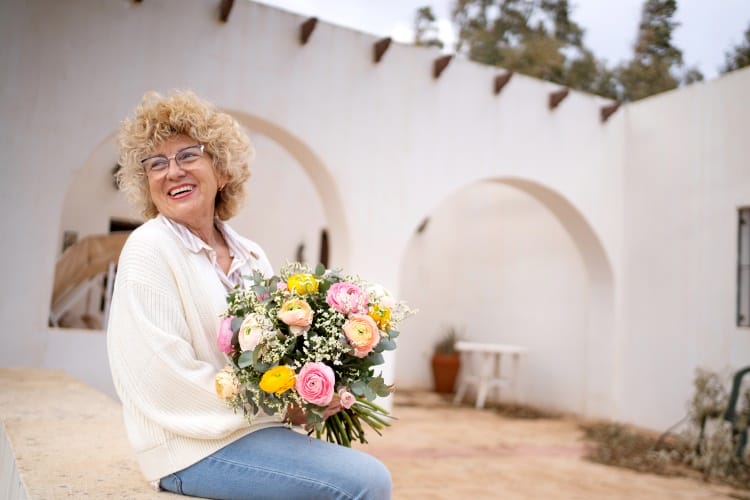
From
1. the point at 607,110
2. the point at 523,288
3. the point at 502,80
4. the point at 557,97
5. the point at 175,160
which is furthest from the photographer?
the point at 523,288

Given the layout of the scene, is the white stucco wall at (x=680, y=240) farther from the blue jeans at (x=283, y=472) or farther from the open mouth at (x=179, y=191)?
the open mouth at (x=179, y=191)

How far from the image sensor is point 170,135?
185 cm

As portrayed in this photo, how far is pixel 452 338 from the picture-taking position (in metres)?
9.84

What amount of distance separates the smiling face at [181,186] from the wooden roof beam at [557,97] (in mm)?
A: 6149

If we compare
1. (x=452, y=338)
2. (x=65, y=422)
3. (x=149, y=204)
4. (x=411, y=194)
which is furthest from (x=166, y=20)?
(x=452, y=338)

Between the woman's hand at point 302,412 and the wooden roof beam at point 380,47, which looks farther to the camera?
the wooden roof beam at point 380,47

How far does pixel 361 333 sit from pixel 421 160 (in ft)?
16.9

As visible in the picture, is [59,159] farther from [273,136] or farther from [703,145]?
[703,145]

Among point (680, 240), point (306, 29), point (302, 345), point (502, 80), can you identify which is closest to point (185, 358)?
point (302, 345)

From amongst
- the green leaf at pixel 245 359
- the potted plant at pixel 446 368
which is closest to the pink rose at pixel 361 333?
the green leaf at pixel 245 359

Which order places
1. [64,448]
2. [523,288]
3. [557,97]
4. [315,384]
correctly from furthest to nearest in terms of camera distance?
[523,288] < [557,97] < [64,448] < [315,384]

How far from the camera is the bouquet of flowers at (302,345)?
5.03 ft

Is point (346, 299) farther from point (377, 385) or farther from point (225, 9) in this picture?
point (225, 9)

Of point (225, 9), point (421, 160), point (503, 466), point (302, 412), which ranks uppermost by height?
point (225, 9)
